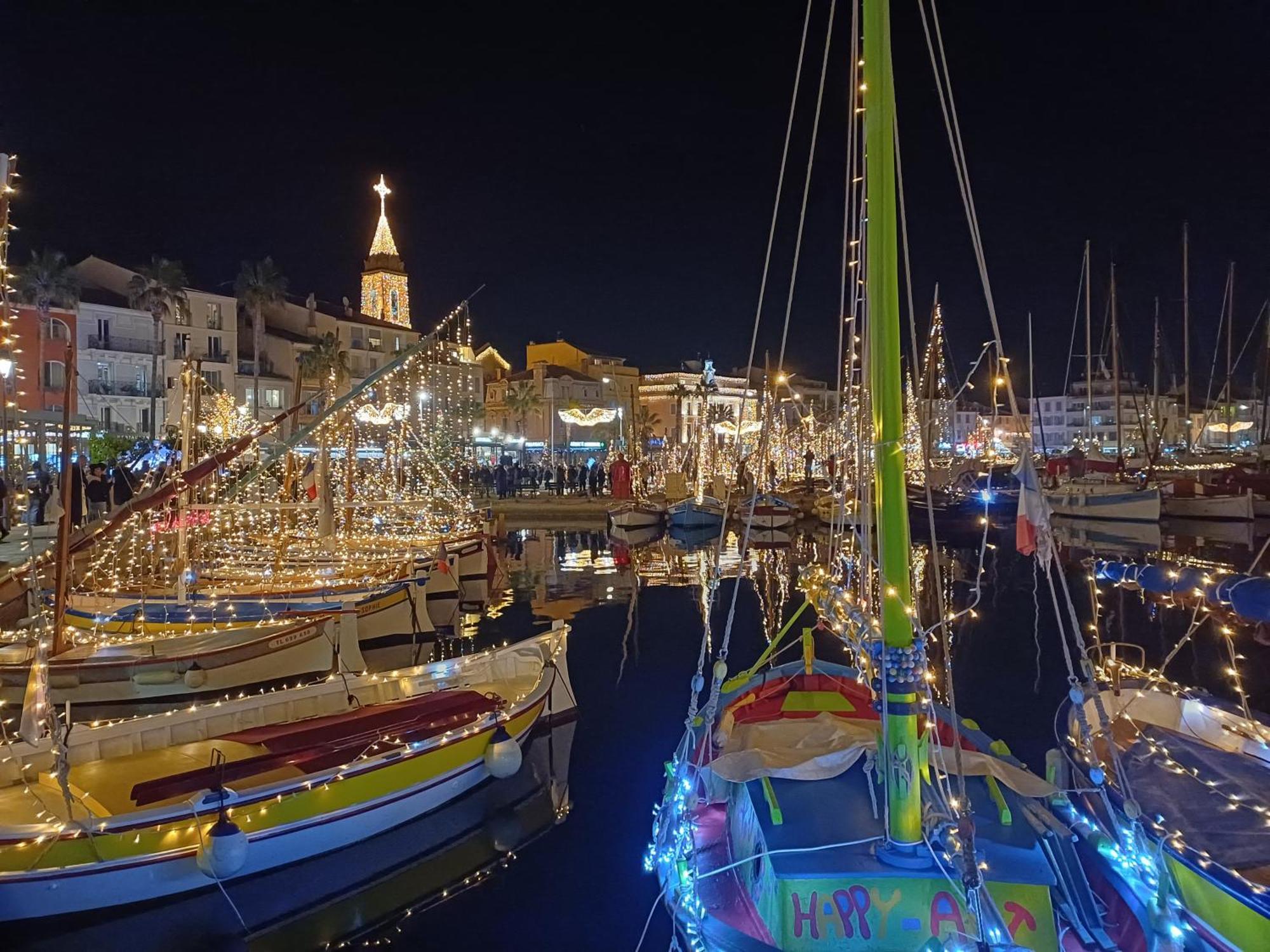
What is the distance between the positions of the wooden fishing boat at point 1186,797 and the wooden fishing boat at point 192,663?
10587mm

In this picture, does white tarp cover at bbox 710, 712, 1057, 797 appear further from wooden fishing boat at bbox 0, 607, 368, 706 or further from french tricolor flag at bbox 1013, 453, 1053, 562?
wooden fishing boat at bbox 0, 607, 368, 706

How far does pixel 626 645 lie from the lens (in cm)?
1670

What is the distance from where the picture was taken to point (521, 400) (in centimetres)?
7462

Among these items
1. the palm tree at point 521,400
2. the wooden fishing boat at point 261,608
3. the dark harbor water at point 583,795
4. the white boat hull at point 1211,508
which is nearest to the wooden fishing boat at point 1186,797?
the dark harbor water at point 583,795

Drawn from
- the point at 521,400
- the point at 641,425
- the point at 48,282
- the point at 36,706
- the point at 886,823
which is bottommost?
the point at 886,823

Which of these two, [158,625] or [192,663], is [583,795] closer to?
[192,663]

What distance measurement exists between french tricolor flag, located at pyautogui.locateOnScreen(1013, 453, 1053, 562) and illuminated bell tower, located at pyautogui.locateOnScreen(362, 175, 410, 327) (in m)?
70.3

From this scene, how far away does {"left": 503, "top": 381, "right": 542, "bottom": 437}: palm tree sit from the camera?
245 feet

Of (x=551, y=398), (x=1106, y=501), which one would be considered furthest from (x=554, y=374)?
(x=1106, y=501)

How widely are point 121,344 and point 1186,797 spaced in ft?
174

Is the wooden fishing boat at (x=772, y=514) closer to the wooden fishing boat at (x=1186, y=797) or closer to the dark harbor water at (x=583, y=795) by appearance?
the dark harbor water at (x=583, y=795)

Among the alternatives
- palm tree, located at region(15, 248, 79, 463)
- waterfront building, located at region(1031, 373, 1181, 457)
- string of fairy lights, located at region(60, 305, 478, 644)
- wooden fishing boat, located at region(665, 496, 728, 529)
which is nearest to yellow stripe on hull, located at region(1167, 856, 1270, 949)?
string of fairy lights, located at region(60, 305, 478, 644)

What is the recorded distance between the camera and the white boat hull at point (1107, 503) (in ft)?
122

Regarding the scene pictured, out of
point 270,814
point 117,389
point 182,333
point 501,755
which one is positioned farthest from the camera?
point 182,333
